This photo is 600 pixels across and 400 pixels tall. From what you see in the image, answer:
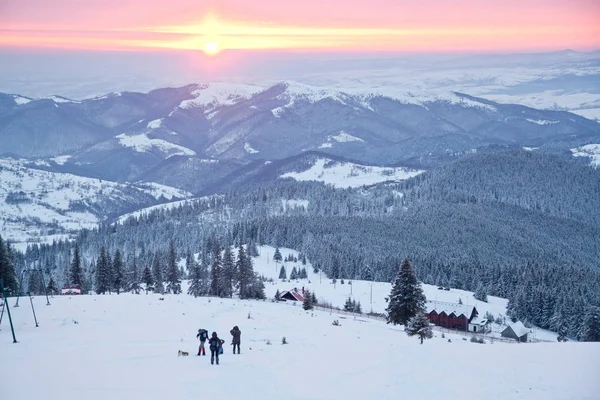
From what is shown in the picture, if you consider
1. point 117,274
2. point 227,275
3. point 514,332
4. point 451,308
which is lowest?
point 514,332

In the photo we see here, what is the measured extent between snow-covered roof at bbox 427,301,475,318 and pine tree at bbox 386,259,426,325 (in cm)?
5249

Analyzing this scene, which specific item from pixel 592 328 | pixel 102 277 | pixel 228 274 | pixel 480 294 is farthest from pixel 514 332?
pixel 102 277

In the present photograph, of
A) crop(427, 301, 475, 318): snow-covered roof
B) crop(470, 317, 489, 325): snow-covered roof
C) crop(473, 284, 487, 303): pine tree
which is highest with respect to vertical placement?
crop(427, 301, 475, 318): snow-covered roof

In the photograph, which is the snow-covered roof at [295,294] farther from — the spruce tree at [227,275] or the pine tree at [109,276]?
the pine tree at [109,276]

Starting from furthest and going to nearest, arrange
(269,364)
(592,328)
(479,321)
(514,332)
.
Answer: (479,321)
(514,332)
(592,328)
(269,364)

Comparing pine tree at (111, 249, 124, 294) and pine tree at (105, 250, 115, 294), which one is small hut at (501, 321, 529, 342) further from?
pine tree at (105, 250, 115, 294)

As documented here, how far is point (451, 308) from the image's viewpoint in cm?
11231

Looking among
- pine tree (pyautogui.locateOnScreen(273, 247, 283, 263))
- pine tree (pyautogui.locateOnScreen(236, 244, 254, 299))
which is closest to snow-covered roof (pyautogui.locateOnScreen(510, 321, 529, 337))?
pine tree (pyautogui.locateOnScreen(236, 244, 254, 299))

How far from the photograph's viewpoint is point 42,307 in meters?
45.3

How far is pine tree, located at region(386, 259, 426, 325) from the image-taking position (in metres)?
60.1

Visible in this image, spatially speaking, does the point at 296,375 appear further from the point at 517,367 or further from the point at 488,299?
the point at 488,299

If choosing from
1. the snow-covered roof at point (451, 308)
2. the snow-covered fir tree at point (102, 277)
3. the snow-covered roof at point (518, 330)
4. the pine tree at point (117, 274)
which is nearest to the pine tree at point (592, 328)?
the snow-covered roof at point (518, 330)

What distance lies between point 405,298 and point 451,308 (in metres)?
54.9

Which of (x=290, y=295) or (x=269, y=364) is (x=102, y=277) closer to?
(x=290, y=295)
